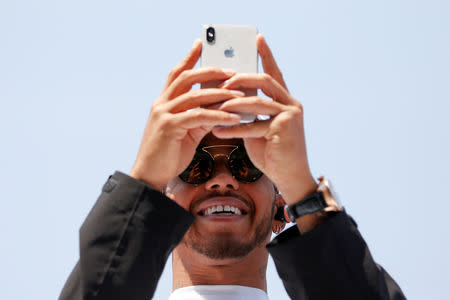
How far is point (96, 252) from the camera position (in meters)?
2.92

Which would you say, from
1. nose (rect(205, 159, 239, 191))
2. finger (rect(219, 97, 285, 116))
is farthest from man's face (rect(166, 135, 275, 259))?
finger (rect(219, 97, 285, 116))

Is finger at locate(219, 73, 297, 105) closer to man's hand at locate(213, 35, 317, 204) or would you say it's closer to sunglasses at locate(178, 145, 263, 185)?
man's hand at locate(213, 35, 317, 204)

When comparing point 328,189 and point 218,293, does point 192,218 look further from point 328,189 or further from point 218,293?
point 218,293

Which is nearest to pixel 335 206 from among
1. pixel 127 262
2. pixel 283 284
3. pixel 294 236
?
pixel 294 236

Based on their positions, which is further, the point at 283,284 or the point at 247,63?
the point at 283,284

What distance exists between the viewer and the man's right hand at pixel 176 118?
111 inches

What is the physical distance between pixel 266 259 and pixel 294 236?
41.6 inches

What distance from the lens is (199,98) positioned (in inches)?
111

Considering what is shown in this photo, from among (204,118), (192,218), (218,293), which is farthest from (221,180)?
(204,118)

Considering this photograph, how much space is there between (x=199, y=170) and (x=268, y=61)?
1.04m

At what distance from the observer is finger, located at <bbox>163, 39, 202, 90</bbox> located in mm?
3053

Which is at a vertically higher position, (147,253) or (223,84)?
(223,84)

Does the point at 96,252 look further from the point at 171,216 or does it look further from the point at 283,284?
the point at 283,284

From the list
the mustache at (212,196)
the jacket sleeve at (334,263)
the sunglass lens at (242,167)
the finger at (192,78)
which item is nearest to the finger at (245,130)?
the finger at (192,78)
